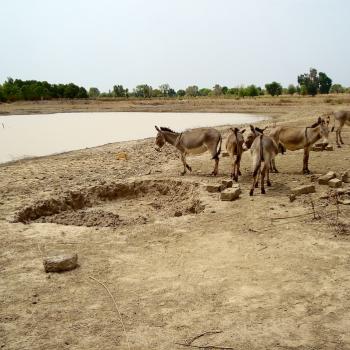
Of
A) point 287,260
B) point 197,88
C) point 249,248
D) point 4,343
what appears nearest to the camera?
point 4,343

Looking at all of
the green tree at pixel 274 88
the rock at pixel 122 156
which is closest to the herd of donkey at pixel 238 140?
the rock at pixel 122 156

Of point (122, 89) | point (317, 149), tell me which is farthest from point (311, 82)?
point (317, 149)

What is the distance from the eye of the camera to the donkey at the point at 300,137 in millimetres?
12359

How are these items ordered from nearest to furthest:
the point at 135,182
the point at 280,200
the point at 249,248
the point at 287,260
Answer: the point at 287,260 → the point at 249,248 → the point at 280,200 → the point at 135,182

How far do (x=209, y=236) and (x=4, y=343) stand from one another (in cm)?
398

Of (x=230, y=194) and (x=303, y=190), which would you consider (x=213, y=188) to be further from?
(x=303, y=190)

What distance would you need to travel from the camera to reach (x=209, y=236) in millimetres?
7629

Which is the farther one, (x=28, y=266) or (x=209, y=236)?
(x=209, y=236)

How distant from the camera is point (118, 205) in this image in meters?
11.2

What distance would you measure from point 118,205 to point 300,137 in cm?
568

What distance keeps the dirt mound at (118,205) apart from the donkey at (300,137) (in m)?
3.21

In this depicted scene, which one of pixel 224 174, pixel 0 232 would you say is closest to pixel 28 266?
pixel 0 232

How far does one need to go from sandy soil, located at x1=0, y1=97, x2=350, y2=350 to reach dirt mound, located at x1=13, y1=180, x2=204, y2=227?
0.14 ft

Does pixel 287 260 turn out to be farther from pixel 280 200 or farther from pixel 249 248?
pixel 280 200
